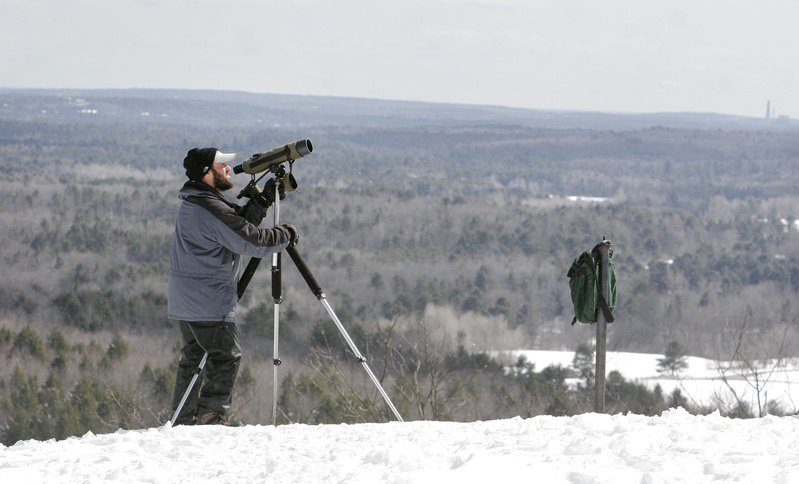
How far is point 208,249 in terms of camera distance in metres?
4.43

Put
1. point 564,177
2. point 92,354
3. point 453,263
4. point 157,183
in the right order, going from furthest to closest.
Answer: point 564,177 → point 157,183 → point 453,263 → point 92,354

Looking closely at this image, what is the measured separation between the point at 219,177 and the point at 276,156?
34cm

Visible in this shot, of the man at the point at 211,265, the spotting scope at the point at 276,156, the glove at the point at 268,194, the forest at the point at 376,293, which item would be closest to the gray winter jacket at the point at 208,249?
the man at the point at 211,265

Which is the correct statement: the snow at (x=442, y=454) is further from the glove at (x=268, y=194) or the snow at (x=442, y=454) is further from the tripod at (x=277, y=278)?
the glove at (x=268, y=194)

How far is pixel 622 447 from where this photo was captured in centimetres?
358

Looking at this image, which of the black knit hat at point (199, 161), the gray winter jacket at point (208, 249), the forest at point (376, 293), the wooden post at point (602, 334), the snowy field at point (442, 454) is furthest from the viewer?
the forest at point (376, 293)

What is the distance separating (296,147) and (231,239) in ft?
2.17

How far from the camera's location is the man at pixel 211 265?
171 inches

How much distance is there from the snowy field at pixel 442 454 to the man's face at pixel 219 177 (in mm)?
1318

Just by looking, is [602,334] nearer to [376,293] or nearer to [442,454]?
[442,454]

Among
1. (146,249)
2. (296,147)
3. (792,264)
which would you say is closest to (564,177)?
(792,264)

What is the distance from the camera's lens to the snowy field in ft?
10.8

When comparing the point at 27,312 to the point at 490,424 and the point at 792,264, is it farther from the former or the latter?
the point at 792,264

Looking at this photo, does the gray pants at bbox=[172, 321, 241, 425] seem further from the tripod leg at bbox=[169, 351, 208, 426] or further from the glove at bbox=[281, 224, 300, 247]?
the glove at bbox=[281, 224, 300, 247]
